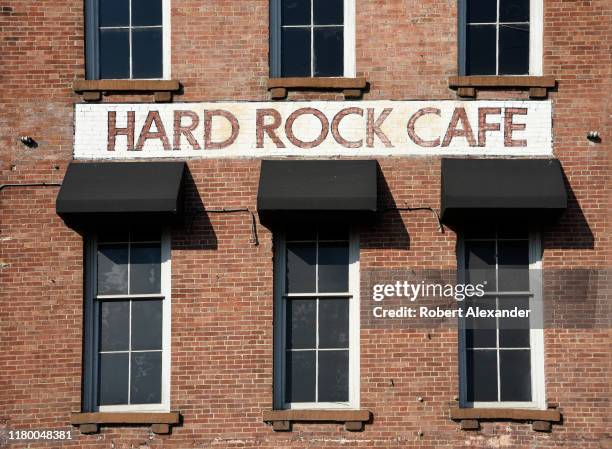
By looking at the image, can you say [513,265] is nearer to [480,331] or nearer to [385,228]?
[480,331]

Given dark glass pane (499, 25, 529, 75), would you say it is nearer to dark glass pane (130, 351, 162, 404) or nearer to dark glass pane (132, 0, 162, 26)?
dark glass pane (132, 0, 162, 26)

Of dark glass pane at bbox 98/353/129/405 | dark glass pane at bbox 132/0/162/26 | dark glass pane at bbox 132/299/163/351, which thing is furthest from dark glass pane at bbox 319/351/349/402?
dark glass pane at bbox 132/0/162/26

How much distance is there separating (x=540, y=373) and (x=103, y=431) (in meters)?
5.34

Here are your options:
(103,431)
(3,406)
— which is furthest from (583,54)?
(3,406)

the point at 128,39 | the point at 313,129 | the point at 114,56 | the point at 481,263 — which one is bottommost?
the point at 481,263

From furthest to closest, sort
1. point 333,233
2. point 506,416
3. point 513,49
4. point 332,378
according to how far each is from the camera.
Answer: point 513,49 → point 333,233 → point 332,378 → point 506,416

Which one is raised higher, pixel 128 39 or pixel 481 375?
pixel 128 39

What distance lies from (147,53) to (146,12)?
537 mm

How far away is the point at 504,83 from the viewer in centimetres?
1181

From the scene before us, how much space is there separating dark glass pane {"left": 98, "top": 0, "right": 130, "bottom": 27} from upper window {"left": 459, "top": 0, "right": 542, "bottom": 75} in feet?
14.1

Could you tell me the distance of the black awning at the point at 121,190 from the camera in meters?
11.3

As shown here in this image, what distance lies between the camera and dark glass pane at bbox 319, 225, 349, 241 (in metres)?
11.8

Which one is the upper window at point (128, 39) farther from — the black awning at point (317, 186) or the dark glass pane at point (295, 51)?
the black awning at point (317, 186)

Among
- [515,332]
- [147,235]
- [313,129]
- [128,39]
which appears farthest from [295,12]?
[515,332]
